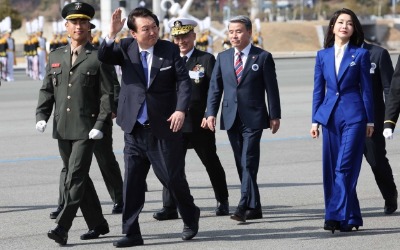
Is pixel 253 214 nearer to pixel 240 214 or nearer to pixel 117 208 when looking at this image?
pixel 240 214

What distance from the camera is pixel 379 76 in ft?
32.8

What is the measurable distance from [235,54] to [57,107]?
1.87m

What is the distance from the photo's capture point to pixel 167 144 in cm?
866

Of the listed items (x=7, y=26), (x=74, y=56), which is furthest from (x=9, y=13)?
(x=74, y=56)

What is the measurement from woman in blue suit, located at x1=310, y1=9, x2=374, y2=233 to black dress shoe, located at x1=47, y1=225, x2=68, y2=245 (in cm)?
212

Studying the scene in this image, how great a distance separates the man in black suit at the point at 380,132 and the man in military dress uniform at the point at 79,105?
2.48 m

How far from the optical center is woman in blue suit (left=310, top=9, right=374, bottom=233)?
8.97 metres

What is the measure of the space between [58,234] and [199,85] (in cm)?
236

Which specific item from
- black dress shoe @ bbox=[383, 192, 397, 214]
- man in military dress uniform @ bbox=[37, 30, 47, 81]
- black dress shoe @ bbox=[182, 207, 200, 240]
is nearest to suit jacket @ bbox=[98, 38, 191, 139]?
black dress shoe @ bbox=[182, 207, 200, 240]

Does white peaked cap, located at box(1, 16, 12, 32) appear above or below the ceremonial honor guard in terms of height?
above

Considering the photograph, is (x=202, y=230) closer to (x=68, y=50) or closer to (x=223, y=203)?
(x=223, y=203)

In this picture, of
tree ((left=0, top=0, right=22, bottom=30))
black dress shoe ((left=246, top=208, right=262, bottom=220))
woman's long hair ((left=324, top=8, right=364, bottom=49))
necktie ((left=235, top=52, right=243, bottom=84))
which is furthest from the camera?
tree ((left=0, top=0, right=22, bottom=30))

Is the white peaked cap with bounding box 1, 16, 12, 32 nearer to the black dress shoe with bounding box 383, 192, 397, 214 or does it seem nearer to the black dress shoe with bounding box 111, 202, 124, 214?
the black dress shoe with bounding box 111, 202, 124, 214

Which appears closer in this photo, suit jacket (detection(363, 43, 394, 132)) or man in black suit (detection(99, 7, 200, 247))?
man in black suit (detection(99, 7, 200, 247))
